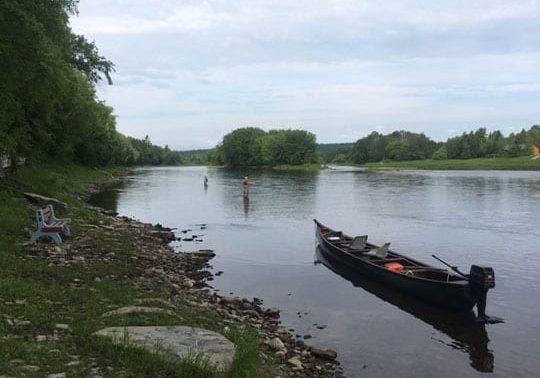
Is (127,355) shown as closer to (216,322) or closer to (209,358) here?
(209,358)

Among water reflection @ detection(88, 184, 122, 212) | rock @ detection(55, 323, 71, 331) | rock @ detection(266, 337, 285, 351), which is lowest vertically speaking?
rock @ detection(266, 337, 285, 351)

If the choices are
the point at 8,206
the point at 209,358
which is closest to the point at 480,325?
the point at 209,358

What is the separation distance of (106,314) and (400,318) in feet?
31.9

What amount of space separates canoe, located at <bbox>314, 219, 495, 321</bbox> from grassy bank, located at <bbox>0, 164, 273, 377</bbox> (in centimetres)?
757

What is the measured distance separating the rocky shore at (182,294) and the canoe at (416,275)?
17.1 feet

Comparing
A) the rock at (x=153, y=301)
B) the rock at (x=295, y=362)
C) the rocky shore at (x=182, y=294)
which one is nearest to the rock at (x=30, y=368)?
the rocky shore at (x=182, y=294)

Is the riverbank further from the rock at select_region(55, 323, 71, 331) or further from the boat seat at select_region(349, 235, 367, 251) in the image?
the boat seat at select_region(349, 235, 367, 251)

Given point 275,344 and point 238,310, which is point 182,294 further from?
point 275,344

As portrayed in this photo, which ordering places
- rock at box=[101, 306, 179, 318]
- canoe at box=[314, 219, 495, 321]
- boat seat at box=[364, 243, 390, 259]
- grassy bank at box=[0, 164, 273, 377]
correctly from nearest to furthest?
grassy bank at box=[0, 164, 273, 377], rock at box=[101, 306, 179, 318], canoe at box=[314, 219, 495, 321], boat seat at box=[364, 243, 390, 259]

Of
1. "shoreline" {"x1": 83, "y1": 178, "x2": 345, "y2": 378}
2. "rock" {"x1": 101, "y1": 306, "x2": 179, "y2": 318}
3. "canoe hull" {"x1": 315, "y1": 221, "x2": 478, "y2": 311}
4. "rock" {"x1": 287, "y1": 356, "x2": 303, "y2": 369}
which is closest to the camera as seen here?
"rock" {"x1": 101, "y1": 306, "x2": 179, "y2": 318}

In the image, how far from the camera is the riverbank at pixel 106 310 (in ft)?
22.5

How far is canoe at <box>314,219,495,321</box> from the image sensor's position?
15.1 metres

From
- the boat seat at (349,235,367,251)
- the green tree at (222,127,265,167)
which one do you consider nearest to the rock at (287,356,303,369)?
the boat seat at (349,235,367,251)

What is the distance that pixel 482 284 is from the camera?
14.8 m
